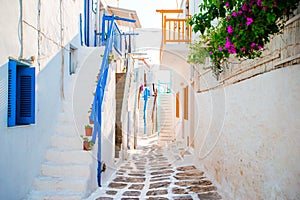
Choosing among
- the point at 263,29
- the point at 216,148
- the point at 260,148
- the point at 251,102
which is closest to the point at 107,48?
the point at 216,148

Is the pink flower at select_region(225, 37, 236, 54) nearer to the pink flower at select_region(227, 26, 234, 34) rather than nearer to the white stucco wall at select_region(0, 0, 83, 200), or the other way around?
the pink flower at select_region(227, 26, 234, 34)

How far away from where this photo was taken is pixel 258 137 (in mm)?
4316

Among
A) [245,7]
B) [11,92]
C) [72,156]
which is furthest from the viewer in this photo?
[72,156]

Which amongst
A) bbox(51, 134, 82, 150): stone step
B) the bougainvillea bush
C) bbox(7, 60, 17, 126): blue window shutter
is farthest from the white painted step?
the bougainvillea bush

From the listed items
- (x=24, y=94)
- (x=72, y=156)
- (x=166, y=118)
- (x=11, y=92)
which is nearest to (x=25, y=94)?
(x=24, y=94)

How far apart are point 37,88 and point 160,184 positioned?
351cm

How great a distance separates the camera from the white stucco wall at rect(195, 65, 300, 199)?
3.25 m

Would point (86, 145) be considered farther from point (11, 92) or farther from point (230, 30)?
point (230, 30)

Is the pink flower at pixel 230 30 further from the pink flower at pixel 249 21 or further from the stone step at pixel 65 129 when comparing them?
the stone step at pixel 65 129

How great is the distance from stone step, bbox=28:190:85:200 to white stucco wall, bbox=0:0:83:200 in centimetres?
16

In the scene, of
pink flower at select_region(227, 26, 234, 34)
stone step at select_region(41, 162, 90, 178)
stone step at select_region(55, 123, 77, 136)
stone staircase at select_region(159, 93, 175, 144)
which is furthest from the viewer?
stone staircase at select_region(159, 93, 175, 144)

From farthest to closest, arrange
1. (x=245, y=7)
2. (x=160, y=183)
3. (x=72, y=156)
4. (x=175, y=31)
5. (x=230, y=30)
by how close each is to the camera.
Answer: (x=175, y=31), (x=160, y=183), (x=72, y=156), (x=230, y=30), (x=245, y=7)

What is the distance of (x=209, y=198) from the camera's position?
233 inches

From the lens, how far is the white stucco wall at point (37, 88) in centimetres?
437
